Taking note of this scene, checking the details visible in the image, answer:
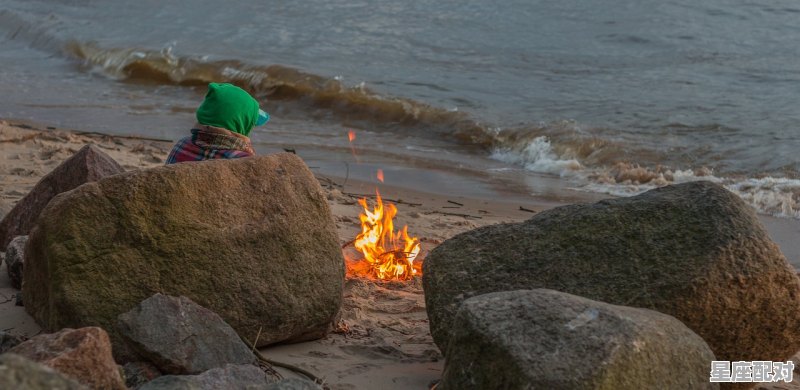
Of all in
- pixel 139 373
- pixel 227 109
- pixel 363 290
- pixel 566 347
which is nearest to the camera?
pixel 566 347

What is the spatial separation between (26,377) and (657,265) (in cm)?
278

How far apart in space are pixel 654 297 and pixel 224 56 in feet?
44.1

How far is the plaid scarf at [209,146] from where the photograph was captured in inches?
214

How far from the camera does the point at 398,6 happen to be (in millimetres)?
20391

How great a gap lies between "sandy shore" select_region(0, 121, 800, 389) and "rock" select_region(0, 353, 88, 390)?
1.95 meters

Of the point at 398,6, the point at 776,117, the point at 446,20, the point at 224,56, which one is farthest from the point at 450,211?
the point at 398,6

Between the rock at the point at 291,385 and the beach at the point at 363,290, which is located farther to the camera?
the beach at the point at 363,290

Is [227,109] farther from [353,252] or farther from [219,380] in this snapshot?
[219,380]

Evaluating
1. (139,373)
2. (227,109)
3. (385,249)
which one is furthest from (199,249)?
(385,249)

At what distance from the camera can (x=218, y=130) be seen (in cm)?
543

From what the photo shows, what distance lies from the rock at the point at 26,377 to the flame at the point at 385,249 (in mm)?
3628

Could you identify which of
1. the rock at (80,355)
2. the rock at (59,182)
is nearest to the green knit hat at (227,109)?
the rock at (59,182)

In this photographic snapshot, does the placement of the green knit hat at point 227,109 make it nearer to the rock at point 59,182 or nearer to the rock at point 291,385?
the rock at point 59,182

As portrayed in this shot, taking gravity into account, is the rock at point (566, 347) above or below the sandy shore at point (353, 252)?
above
